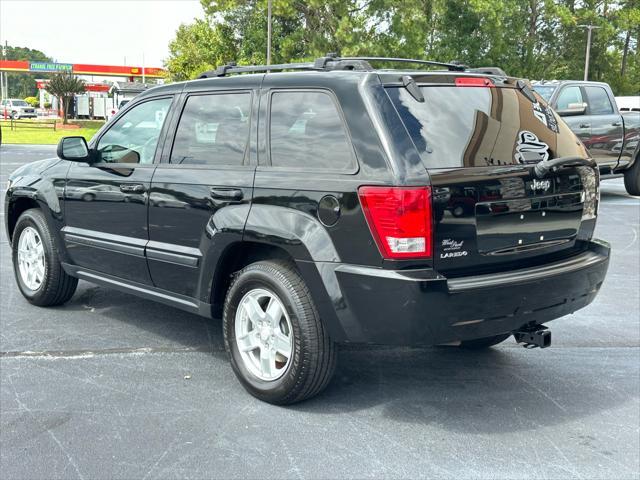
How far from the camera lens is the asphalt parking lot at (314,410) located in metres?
3.45

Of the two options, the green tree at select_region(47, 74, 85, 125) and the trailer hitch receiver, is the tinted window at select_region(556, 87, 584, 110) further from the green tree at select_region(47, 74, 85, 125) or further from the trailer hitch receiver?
the green tree at select_region(47, 74, 85, 125)

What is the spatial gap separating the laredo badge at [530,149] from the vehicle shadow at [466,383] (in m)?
1.35

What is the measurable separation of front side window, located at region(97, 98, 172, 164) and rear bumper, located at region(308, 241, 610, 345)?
1839 mm

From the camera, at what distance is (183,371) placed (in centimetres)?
464

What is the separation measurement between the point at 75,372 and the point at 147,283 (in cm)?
73

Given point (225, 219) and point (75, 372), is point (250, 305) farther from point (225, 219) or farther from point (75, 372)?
point (75, 372)

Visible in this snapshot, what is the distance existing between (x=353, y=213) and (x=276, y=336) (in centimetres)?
89

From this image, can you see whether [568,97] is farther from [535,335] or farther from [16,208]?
[535,335]

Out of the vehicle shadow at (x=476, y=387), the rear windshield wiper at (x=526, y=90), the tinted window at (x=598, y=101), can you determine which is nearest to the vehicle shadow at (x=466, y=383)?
the vehicle shadow at (x=476, y=387)

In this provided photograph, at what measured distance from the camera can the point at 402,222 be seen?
11.6 ft

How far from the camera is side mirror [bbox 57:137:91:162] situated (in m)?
5.32

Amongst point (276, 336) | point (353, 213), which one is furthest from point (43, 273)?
point (353, 213)

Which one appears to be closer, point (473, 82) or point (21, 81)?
point (473, 82)

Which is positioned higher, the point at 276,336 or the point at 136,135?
the point at 136,135
